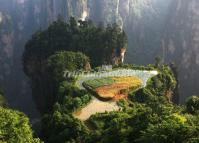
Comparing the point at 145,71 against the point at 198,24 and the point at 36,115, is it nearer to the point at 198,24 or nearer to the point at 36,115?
the point at 36,115

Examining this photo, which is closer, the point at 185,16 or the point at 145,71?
the point at 145,71

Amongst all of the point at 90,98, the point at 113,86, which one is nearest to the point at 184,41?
the point at 113,86

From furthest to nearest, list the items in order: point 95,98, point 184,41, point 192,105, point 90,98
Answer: point 184,41
point 95,98
point 90,98
point 192,105

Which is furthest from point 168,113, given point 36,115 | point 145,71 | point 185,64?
point 185,64

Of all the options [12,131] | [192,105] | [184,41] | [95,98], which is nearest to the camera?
[12,131]

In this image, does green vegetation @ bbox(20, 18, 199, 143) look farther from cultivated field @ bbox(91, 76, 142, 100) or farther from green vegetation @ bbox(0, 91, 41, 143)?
cultivated field @ bbox(91, 76, 142, 100)

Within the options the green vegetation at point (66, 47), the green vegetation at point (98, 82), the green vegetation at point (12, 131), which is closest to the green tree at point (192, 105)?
the green vegetation at point (12, 131)

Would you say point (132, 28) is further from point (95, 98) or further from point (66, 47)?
point (95, 98)

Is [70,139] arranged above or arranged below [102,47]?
below

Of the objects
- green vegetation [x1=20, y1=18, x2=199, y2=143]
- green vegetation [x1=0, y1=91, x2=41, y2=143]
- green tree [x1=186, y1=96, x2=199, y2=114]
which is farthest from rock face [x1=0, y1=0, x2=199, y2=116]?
green vegetation [x1=0, y1=91, x2=41, y2=143]
